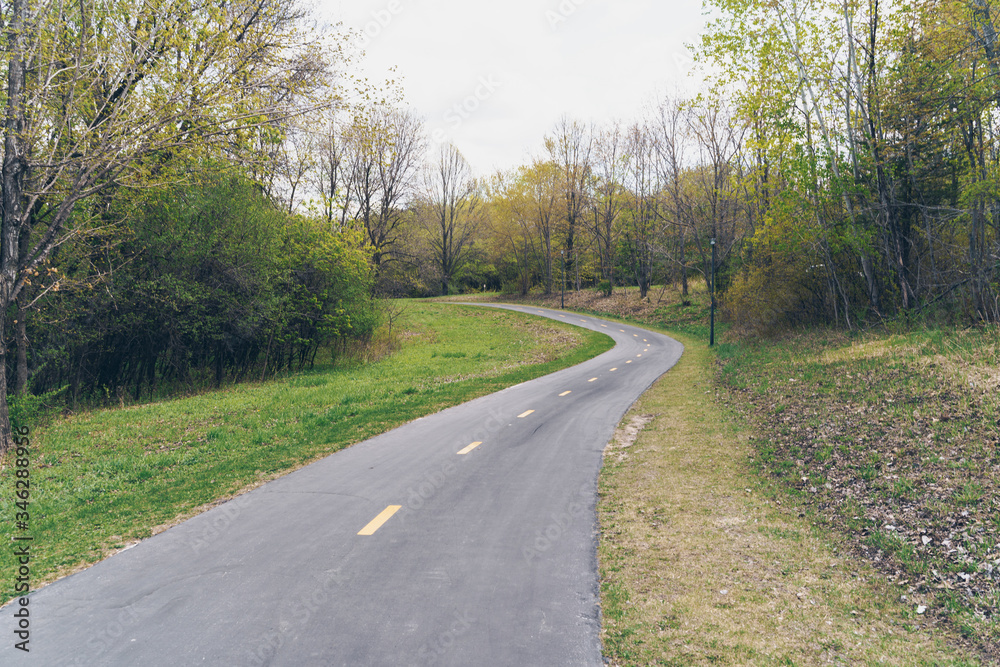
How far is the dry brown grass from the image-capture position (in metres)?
4.01

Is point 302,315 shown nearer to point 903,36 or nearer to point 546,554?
point 546,554

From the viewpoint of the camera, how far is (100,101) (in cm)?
1297

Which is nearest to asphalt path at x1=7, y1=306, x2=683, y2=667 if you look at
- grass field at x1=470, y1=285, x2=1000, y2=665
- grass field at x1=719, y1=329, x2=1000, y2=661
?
grass field at x1=470, y1=285, x2=1000, y2=665

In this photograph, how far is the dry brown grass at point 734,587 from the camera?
13.2ft

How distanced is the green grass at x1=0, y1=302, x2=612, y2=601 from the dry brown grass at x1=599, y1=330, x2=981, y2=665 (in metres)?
5.30

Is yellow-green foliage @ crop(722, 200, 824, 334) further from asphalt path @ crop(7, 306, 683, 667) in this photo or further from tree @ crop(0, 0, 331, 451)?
tree @ crop(0, 0, 331, 451)

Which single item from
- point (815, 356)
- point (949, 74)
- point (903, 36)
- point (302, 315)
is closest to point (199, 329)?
point (302, 315)

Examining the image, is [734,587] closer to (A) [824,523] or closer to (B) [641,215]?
(A) [824,523]

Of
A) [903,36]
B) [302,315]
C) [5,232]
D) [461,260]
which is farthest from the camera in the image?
[461,260]

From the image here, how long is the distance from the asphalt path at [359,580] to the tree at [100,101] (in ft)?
24.2

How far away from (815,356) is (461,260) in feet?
214

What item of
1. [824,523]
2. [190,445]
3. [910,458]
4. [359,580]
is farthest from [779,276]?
[359,580]

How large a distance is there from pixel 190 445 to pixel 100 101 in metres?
8.95

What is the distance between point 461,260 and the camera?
78250mm
